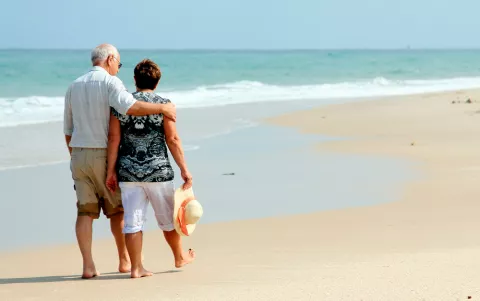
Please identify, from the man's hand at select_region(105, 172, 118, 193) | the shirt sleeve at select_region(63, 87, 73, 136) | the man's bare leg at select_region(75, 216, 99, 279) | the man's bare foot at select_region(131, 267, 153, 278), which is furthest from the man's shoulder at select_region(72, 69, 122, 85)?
the man's bare foot at select_region(131, 267, 153, 278)

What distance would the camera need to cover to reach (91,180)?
541 centimetres

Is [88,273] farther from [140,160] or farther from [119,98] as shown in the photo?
[119,98]

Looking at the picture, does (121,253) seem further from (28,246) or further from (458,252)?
(458,252)

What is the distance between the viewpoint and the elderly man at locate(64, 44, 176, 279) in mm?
5324

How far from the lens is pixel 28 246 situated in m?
6.79

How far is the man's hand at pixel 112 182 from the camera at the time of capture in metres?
5.29

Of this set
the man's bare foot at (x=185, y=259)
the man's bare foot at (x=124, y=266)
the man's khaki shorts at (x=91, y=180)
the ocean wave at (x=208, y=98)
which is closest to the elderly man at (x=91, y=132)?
the man's khaki shorts at (x=91, y=180)

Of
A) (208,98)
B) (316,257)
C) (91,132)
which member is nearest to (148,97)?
(91,132)

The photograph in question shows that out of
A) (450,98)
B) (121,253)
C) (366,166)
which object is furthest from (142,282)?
(450,98)

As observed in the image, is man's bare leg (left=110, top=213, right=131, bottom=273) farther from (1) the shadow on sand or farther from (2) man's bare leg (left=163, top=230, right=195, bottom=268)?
(2) man's bare leg (left=163, top=230, right=195, bottom=268)

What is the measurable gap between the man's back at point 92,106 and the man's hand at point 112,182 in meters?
0.19

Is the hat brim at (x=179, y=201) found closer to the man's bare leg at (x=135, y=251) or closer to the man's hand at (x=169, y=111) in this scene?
the man's bare leg at (x=135, y=251)

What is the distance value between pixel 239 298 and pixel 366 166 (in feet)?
21.1

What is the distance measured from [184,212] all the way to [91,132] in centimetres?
77
